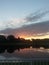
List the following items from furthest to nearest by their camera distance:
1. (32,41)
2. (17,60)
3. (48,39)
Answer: (48,39) → (32,41) → (17,60)

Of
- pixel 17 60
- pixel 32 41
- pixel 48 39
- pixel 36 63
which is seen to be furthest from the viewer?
pixel 48 39

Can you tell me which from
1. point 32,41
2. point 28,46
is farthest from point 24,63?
point 28,46

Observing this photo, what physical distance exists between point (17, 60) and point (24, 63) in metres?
1.33

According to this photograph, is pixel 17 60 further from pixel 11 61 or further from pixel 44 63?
pixel 44 63

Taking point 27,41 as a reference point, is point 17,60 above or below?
below

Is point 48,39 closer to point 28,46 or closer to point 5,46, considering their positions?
point 28,46

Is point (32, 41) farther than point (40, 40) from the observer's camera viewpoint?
No

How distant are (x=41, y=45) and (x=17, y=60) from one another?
16.1 metres

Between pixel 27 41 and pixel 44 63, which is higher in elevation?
pixel 27 41

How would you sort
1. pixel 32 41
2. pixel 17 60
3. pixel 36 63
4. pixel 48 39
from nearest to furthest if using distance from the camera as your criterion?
1. pixel 17 60
2. pixel 36 63
3. pixel 32 41
4. pixel 48 39

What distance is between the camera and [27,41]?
32500 millimetres

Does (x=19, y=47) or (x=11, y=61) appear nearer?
(x=11, y=61)

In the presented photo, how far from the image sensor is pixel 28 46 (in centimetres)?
3434

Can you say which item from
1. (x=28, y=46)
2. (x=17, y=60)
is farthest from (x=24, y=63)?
(x=28, y=46)
